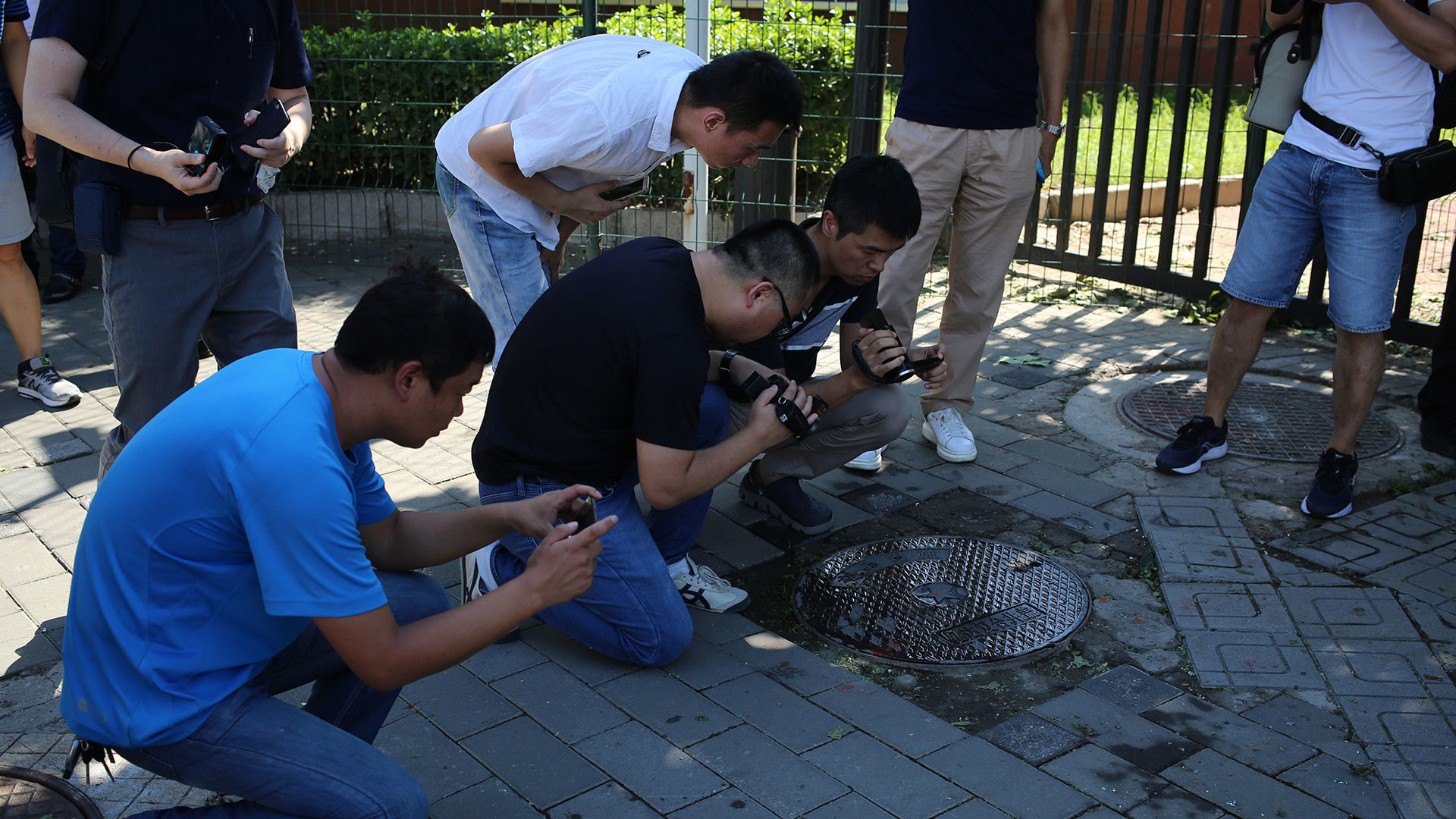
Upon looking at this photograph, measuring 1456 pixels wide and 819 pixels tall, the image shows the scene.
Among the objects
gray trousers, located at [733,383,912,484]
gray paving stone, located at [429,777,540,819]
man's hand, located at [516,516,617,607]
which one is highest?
man's hand, located at [516,516,617,607]

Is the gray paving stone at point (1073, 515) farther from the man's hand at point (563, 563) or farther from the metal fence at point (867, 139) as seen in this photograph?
the metal fence at point (867, 139)

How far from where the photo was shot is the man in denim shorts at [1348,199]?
401 centimetres

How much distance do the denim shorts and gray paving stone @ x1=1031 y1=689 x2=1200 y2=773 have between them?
6.52ft

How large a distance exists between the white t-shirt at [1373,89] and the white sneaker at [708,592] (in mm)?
2613

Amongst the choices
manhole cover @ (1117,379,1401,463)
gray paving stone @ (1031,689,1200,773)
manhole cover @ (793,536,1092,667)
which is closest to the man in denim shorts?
manhole cover @ (1117,379,1401,463)

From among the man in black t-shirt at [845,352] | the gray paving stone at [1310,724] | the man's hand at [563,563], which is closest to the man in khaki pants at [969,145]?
the man in black t-shirt at [845,352]

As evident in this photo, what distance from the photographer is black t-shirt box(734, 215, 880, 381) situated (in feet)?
13.0

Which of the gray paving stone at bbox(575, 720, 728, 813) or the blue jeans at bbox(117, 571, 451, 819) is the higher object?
the blue jeans at bbox(117, 571, 451, 819)

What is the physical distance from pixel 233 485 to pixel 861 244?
217 centimetres

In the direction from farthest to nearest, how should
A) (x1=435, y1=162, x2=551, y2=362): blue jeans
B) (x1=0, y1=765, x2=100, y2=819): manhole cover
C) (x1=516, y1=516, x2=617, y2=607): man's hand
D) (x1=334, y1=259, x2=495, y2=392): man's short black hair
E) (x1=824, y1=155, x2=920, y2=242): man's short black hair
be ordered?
(x1=435, y1=162, x2=551, y2=362): blue jeans, (x1=824, y1=155, x2=920, y2=242): man's short black hair, (x1=0, y1=765, x2=100, y2=819): manhole cover, (x1=516, y1=516, x2=617, y2=607): man's hand, (x1=334, y1=259, x2=495, y2=392): man's short black hair

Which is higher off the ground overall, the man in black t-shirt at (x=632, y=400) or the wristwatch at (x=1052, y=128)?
the wristwatch at (x=1052, y=128)

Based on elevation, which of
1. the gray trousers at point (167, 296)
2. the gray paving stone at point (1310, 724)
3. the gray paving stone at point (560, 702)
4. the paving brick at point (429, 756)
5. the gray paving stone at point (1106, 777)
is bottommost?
the paving brick at point (429, 756)

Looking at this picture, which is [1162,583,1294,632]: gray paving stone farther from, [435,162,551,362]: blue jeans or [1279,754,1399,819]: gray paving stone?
[435,162,551,362]: blue jeans

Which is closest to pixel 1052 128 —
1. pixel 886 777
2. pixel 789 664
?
pixel 789 664
